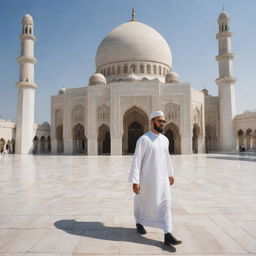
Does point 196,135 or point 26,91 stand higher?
point 26,91

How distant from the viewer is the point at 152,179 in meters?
2.43

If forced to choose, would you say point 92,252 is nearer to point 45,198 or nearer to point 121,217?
point 121,217

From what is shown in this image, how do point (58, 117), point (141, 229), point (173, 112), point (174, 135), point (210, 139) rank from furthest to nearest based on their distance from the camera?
point (210, 139)
point (58, 117)
point (174, 135)
point (173, 112)
point (141, 229)

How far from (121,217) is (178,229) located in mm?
726

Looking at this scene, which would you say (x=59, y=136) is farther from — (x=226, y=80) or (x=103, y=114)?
(x=226, y=80)

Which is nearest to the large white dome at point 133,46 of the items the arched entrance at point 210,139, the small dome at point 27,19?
the small dome at point 27,19

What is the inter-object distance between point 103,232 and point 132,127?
1971cm

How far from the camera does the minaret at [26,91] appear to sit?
64.3 ft

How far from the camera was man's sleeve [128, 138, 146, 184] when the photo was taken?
7.77 feet

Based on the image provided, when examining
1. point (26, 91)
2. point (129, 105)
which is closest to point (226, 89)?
point (129, 105)

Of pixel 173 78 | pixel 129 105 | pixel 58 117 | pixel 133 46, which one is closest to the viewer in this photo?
pixel 129 105

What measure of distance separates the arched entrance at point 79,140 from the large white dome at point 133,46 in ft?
21.7

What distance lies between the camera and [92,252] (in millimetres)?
1990

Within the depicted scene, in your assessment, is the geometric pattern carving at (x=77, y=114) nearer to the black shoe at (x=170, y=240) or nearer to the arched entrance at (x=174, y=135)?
the arched entrance at (x=174, y=135)
